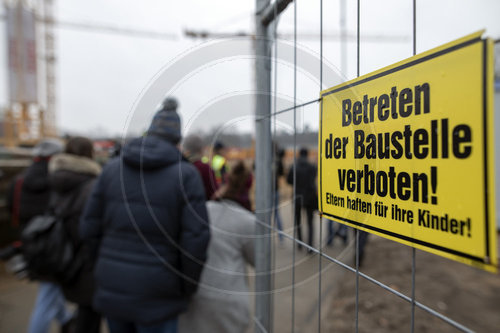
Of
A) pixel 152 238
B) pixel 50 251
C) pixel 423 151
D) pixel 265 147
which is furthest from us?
pixel 50 251

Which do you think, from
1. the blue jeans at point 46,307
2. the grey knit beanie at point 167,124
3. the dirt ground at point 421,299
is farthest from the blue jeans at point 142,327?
the dirt ground at point 421,299

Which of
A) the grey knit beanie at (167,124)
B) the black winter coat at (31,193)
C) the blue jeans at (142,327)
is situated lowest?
the blue jeans at (142,327)

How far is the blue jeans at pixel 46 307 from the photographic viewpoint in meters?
2.07

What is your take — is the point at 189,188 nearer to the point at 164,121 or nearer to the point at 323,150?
the point at 164,121

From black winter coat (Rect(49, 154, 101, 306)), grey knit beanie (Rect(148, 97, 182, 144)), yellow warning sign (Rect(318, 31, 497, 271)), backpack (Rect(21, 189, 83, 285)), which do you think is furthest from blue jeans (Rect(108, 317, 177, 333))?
yellow warning sign (Rect(318, 31, 497, 271))

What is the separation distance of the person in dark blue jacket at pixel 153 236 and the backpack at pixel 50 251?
25.7 inches

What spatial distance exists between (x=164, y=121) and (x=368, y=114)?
108 cm

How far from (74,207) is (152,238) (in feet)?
3.19

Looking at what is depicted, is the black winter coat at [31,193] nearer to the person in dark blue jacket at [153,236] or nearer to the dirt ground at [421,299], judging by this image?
the person in dark blue jacket at [153,236]

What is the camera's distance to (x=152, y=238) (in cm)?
147

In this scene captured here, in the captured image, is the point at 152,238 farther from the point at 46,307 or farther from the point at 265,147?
the point at 46,307

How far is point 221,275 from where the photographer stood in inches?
64.8

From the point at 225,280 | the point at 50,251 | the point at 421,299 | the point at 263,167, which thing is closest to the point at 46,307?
the point at 50,251

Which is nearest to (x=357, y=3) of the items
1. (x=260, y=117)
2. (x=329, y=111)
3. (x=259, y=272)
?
(x=329, y=111)
